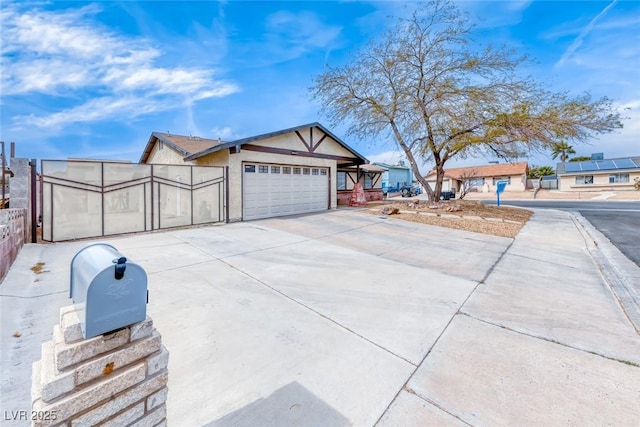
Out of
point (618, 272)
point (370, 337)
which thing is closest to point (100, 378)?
point (370, 337)

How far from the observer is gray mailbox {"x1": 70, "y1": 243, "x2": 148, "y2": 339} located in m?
1.17

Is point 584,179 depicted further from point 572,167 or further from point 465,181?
point 465,181

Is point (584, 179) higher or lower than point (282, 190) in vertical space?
higher

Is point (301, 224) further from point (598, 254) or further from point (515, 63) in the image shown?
point (515, 63)

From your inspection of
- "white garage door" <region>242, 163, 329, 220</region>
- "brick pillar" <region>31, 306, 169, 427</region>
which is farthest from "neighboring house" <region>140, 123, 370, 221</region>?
"brick pillar" <region>31, 306, 169, 427</region>

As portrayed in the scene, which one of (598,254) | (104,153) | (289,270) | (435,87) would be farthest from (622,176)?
(104,153)

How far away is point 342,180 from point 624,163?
36715 millimetres

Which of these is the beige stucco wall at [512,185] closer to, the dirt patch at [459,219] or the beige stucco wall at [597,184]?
the beige stucco wall at [597,184]

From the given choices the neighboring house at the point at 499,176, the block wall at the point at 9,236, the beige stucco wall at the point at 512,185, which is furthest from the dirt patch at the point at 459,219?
the beige stucco wall at the point at 512,185

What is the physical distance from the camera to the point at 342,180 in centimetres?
2220

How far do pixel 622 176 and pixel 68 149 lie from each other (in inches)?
2097

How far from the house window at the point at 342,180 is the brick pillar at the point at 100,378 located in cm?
2084

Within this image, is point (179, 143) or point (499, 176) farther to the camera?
point (499, 176)

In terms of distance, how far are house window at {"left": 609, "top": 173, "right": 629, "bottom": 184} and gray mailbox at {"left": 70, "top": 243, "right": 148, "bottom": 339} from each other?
48327 mm
